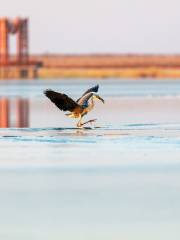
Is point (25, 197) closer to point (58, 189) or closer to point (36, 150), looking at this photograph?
point (58, 189)

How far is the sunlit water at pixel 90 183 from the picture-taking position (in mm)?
9688

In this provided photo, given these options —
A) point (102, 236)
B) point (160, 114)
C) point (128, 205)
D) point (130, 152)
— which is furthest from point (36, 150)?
point (160, 114)

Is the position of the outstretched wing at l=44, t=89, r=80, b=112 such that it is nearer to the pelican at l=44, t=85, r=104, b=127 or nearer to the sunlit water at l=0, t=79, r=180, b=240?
the pelican at l=44, t=85, r=104, b=127

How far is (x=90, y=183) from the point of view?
1220cm

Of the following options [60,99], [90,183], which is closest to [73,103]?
[60,99]

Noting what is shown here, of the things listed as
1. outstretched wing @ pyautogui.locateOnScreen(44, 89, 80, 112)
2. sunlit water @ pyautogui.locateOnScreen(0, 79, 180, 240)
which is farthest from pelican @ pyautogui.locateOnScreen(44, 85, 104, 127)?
sunlit water @ pyautogui.locateOnScreen(0, 79, 180, 240)

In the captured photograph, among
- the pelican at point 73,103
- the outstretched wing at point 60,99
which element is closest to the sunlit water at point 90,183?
the pelican at point 73,103

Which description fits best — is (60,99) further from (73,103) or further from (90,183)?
(90,183)

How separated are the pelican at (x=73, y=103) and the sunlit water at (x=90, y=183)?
0.35m

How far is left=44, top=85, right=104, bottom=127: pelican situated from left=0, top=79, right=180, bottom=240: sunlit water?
0.35 meters

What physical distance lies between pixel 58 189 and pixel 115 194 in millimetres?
735

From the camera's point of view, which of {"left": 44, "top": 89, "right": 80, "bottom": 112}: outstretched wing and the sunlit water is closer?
the sunlit water

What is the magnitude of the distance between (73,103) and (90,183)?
26.6 ft

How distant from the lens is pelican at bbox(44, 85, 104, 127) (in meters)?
20.0
